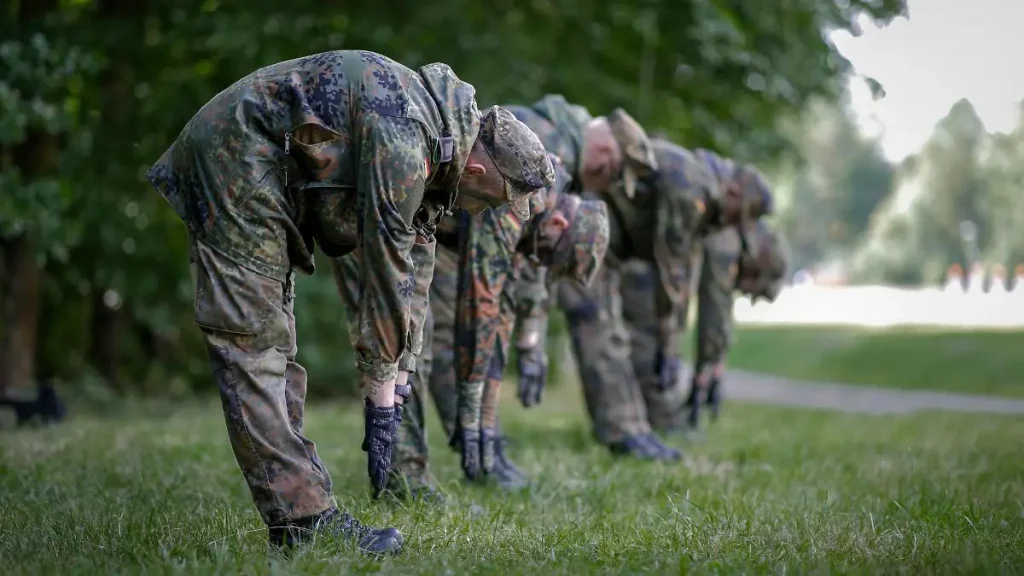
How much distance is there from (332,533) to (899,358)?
21891 millimetres

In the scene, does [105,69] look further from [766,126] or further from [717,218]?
[766,126]

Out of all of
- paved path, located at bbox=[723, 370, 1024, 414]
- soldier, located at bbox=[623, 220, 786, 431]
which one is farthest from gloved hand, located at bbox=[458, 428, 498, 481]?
paved path, located at bbox=[723, 370, 1024, 414]

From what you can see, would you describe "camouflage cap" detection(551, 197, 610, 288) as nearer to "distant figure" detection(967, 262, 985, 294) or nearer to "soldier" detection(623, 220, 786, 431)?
"soldier" detection(623, 220, 786, 431)

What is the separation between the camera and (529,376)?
7492 mm

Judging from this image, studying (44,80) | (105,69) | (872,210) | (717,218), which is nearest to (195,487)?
(717,218)

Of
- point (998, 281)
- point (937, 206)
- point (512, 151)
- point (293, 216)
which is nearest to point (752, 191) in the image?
point (512, 151)

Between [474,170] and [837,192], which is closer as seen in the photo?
[474,170]

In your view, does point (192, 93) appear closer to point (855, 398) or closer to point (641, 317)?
point (641, 317)

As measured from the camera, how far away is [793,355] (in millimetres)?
29312

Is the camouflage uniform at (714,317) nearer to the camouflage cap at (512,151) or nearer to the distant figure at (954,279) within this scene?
the camouflage cap at (512,151)

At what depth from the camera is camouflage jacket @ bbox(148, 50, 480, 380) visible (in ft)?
14.3

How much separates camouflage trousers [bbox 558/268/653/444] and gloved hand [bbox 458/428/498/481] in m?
2.35

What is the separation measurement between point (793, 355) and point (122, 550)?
26095 millimetres

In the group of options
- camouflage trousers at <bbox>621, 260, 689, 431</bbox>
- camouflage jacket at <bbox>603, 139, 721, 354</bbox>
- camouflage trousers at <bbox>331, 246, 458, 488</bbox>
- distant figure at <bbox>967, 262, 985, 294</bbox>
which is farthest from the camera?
distant figure at <bbox>967, 262, 985, 294</bbox>
